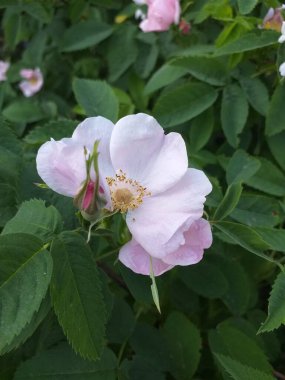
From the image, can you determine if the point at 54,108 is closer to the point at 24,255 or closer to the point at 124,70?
the point at 124,70

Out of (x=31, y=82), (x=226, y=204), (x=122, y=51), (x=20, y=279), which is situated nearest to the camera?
(x=20, y=279)

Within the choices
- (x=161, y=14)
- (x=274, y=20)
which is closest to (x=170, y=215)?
(x=274, y=20)

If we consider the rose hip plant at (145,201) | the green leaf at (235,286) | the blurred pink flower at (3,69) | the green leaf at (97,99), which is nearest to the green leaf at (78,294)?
the rose hip plant at (145,201)

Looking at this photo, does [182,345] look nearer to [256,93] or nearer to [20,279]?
[20,279]

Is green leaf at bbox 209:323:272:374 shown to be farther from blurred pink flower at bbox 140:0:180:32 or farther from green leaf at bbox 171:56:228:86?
blurred pink flower at bbox 140:0:180:32

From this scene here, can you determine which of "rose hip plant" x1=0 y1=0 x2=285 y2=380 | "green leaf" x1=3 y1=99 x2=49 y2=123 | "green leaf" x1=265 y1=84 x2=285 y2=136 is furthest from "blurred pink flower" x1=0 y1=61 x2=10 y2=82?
"green leaf" x1=265 y1=84 x2=285 y2=136
